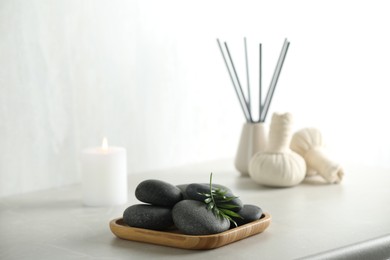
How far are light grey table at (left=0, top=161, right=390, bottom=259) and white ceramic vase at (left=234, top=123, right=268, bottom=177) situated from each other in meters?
0.03

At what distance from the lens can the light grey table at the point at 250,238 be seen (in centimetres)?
89

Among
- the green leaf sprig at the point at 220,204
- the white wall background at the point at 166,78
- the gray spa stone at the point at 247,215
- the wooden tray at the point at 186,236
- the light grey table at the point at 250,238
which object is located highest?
the white wall background at the point at 166,78

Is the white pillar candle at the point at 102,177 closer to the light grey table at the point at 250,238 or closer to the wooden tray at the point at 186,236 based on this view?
the light grey table at the point at 250,238

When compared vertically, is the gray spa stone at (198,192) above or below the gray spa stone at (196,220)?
above

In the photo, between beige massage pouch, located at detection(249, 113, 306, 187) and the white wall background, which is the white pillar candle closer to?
the white wall background

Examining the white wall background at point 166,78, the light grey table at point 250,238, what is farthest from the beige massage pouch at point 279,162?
the white wall background at point 166,78

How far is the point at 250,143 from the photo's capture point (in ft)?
4.61

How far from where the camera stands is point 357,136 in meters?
1.88

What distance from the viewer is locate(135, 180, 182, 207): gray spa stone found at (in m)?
0.95

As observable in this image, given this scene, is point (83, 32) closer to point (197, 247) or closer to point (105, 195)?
point (105, 195)

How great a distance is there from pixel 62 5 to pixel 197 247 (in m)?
0.61

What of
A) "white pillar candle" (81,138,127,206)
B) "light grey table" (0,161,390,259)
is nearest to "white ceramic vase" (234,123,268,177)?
"light grey table" (0,161,390,259)

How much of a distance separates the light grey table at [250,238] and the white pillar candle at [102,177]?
0.02m

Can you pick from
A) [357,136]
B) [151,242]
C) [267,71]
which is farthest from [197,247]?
[357,136]
